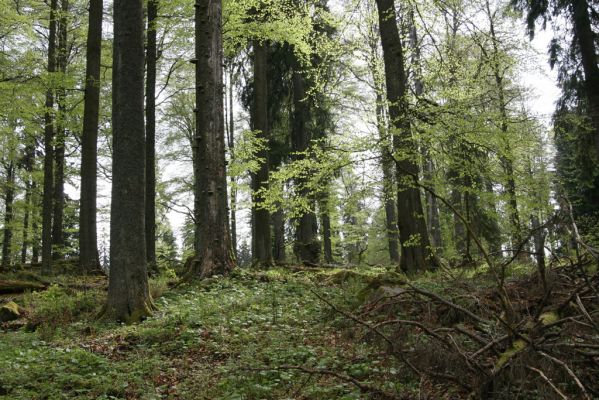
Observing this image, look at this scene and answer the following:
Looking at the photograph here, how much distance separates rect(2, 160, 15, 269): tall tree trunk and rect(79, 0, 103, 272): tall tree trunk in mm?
10785

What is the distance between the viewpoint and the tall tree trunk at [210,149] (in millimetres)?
9984

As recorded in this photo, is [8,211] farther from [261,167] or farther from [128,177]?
[128,177]

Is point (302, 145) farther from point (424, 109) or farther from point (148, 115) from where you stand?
point (424, 109)

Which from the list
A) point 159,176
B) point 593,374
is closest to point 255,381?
point 593,374

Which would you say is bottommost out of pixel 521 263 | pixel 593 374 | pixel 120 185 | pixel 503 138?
pixel 593 374

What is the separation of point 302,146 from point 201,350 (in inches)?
538

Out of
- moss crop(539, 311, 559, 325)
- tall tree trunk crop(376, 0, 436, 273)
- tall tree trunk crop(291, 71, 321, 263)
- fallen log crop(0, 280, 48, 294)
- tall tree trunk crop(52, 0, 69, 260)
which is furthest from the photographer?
tall tree trunk crop(291, 71, 321, 263)

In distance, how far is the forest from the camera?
337 cm

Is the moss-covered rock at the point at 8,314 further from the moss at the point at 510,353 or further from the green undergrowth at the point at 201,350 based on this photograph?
the moss at the point at 510,353

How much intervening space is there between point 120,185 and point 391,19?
6.95 m

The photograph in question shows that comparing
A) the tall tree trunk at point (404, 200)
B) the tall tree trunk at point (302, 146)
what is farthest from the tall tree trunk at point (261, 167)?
the tall tree trunk at point (404, 200)

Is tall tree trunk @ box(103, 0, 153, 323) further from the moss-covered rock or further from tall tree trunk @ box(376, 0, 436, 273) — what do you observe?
tall tree trunk @ box(376, 0, 436, 273)

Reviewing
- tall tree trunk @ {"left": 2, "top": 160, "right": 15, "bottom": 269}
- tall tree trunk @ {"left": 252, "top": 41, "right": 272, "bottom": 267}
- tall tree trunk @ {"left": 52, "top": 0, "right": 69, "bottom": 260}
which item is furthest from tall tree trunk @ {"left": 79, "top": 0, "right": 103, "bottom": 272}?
tall tree trunk @ {"left": 2, "top": 160, "right": 15, "bottom": 269}

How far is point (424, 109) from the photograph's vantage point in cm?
830
